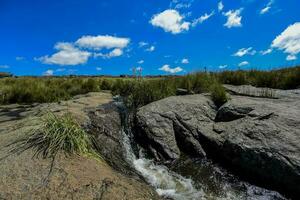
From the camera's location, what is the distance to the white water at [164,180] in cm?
463

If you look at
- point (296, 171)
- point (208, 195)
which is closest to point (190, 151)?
point (208, 195)

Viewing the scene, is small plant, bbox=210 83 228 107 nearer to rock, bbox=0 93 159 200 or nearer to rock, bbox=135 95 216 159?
rock, bbox=135 95 216 159

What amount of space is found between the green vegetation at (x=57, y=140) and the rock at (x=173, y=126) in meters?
1.28

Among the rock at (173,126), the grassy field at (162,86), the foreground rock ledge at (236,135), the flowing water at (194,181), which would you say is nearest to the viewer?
the flowing water at (194,181)

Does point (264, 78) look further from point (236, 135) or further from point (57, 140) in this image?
point (57, 140)

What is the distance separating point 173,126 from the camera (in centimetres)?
638

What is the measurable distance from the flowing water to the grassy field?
2.59 m

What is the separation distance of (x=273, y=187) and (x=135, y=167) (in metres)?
2.38

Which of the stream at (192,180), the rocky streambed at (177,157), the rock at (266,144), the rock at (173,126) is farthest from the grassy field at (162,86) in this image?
the stream at (192,180)

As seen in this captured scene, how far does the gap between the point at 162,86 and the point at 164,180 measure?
4.36m

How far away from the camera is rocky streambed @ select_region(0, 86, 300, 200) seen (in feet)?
14.1

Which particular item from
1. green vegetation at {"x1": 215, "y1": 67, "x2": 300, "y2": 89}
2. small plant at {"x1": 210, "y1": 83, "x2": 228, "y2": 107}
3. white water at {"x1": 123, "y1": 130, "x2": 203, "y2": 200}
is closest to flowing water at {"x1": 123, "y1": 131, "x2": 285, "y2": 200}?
white water at {"x1": 123, "y1": 130, "x2": 203, "y2": 200}

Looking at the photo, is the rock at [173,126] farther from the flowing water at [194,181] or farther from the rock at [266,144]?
the rock at [266,144]

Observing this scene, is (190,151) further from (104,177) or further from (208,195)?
(104,177)
